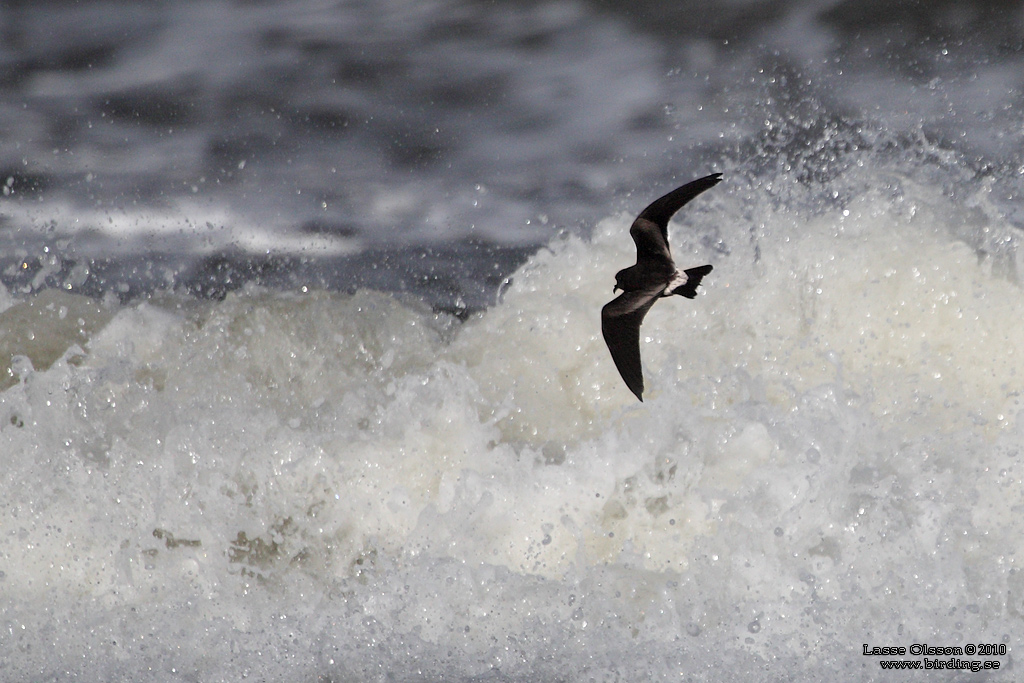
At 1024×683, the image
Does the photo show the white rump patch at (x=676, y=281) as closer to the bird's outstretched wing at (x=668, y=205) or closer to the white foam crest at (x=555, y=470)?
the bird's outstretched wing at (x=668, y=205)

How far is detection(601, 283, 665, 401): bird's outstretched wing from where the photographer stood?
153 cm

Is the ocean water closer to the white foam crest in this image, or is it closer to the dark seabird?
the white foam crest

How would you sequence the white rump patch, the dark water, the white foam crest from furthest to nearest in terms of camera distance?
1. the dark water
2. the white foam crest
3. the white rump patch

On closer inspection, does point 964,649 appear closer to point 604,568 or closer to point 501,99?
point 604,568

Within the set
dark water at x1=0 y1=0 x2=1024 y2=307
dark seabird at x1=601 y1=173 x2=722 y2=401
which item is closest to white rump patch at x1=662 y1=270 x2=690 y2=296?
dark seabird at x1=601 y1=173 x2=722 y2=401

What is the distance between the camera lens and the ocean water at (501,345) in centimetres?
170

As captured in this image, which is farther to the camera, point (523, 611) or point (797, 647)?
point (523, 611)

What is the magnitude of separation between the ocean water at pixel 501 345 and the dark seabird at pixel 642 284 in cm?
49

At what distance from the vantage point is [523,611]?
1691 mm

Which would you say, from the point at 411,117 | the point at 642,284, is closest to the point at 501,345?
the point at 411,117

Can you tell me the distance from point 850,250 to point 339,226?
174 centimetres

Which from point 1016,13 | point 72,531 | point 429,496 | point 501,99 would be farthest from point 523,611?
point 1016,13

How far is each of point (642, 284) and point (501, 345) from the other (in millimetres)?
1190

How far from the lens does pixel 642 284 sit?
5.12 ft
